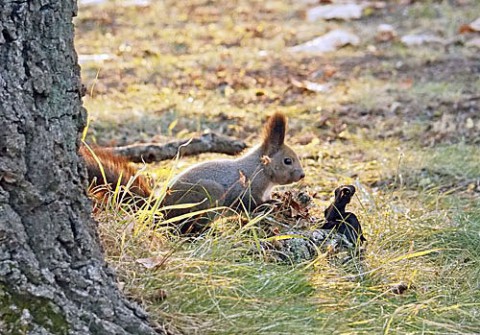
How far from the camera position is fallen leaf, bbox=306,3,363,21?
11.0 meters

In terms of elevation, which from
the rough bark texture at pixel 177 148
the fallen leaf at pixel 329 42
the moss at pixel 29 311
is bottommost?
the fallen leaf at pixel 329 42

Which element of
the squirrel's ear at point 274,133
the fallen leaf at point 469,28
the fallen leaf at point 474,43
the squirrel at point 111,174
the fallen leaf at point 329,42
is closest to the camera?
the squirrel at point 111,174

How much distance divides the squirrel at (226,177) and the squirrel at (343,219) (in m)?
0.38

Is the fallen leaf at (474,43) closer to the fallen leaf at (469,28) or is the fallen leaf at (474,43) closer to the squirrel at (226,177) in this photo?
the fallen leaf at (469,28)

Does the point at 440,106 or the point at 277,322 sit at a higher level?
the point at 277,322

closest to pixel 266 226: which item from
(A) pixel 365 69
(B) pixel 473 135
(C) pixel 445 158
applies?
(C) pixel 445 158

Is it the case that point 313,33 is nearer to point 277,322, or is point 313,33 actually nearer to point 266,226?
point 266,226

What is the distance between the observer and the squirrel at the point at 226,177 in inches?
159

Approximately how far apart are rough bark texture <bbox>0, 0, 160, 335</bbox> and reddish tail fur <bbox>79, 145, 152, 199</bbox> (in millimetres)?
1172

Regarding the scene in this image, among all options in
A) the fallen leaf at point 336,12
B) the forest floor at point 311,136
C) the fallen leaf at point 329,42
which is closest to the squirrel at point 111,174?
the forest floor at point 311,136

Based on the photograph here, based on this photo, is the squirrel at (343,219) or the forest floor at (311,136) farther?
the squirrel at (343,219)

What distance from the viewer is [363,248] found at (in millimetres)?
3629

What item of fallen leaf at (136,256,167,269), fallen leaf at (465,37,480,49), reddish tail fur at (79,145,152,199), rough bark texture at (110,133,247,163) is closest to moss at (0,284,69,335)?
fallen leaf at (136,256,167,269)

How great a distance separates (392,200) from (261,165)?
0.71 m
